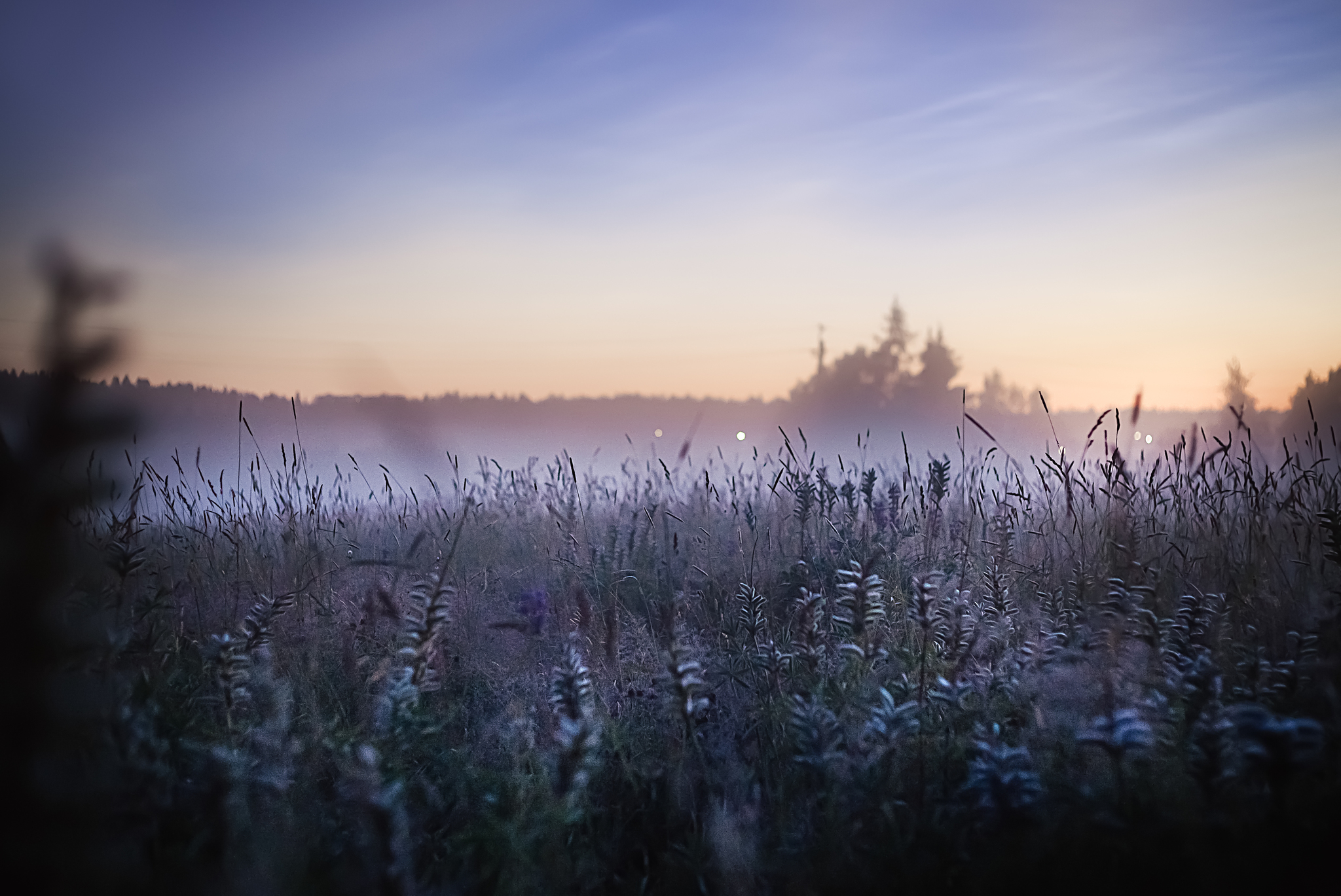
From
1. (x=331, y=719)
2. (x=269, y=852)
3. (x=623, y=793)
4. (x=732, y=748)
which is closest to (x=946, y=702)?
(x=732, y=748)

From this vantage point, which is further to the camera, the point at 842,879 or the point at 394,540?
Answer: the point at 394,540

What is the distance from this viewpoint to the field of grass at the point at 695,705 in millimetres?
1507

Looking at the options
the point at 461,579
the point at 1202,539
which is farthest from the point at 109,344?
the point at 1202,539

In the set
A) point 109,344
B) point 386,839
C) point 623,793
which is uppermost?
point 109,344

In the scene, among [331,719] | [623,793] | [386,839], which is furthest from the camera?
[331,719]

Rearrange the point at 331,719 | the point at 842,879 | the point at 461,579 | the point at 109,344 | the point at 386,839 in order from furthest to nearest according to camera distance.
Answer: the point at 461,579 < the point at 331,719 < the point at 842,879 < the point at 386,839 < the point at 109,344

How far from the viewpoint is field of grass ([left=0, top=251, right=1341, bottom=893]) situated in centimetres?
151

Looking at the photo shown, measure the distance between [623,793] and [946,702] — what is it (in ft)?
3.87

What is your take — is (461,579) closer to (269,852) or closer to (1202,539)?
(269,852)

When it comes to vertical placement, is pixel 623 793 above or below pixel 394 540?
below

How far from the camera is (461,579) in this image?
4754mm

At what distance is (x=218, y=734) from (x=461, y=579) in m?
2.06

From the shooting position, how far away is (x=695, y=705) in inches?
99.5

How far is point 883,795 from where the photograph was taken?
83.4 inches
